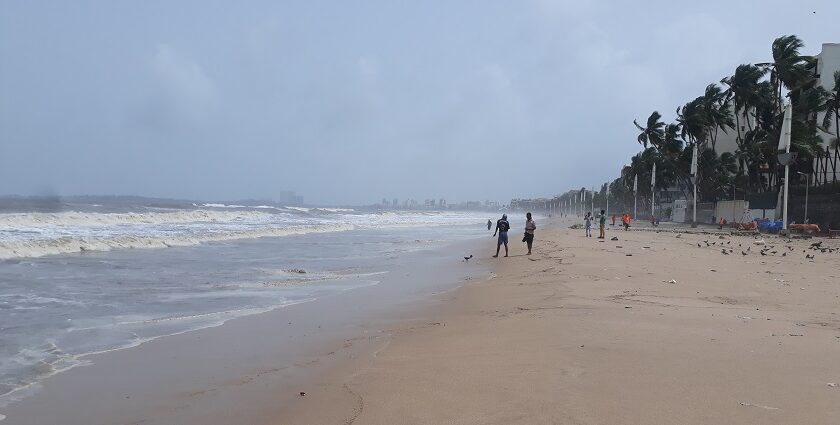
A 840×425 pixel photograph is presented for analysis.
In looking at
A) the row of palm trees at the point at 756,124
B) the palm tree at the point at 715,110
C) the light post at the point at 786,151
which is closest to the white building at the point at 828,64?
the row of palm trees at the point at 756,124

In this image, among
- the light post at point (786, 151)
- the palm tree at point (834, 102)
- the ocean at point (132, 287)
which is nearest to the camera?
the ocean at point (132, 287)

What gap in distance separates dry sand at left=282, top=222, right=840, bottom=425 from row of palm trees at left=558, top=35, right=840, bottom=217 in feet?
110

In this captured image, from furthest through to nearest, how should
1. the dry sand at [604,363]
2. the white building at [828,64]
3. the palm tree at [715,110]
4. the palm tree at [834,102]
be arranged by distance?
the palm tree at [715,110], the white building at [828,64], the palm tree at [834,102], the dry sand at [604,363]

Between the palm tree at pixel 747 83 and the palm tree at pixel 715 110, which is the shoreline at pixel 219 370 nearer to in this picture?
the palm tree at pixel 747 83

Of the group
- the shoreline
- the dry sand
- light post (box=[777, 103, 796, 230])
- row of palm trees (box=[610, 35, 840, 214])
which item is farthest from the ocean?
row of palm trees (box=[610, 35, 840, 214])

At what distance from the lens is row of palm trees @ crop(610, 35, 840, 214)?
3888 centimetres

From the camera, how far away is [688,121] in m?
55.2

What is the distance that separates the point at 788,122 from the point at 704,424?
3230 cm

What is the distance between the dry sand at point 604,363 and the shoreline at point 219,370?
1.13 feet

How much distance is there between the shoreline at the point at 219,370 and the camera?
4.28 meters

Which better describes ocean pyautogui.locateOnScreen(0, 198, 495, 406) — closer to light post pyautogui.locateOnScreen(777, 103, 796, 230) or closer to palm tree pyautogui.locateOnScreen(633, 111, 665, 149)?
light post pyautogui.locateOnScreen(777, 103, 796, 230)

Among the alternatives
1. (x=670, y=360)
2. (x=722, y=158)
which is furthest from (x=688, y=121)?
(x=670, y=360)

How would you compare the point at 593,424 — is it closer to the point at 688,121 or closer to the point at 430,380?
the point at 430,380

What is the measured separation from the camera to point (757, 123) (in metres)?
50.1
